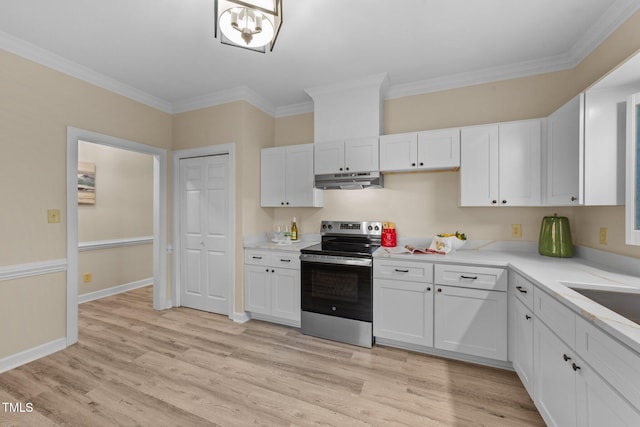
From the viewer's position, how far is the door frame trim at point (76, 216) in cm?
260

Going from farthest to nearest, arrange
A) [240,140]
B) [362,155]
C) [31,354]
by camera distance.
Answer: [240,140]
[362,155]
[31,354]

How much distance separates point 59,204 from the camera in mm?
2533

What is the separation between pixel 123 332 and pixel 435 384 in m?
3.14

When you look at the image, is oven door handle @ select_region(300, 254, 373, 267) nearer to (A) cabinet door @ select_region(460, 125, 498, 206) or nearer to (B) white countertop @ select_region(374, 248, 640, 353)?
(B) white countertop @ select_region(374, 248, 640, 353)

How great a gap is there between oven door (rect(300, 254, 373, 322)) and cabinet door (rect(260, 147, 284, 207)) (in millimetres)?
965

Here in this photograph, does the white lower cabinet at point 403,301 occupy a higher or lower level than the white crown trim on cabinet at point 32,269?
lower

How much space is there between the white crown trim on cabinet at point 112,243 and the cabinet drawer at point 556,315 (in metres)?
5.19

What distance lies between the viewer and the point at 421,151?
2.69 metres

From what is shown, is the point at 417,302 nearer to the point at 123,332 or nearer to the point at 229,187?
the point at 229,187

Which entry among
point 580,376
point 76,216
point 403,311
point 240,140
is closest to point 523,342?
point 580,376

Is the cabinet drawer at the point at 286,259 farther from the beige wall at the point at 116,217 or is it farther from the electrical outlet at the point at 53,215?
the beige wall at the point at 116,217

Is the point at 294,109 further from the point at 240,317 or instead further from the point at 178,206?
the point at 240,317

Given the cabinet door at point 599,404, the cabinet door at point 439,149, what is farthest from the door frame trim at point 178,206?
the cabinet door at point 599,404

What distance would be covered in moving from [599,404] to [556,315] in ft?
1.41
